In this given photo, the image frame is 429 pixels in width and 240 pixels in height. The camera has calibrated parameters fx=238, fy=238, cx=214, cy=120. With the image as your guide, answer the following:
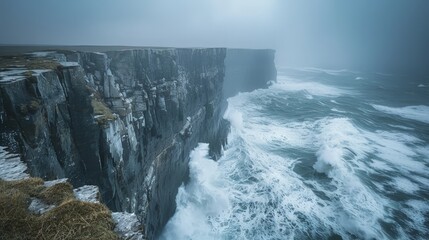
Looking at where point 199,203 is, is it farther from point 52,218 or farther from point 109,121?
point 52,218

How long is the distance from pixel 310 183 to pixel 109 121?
73.0 ft

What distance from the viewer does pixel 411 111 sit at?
59.5m

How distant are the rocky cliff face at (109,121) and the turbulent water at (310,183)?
3960mm

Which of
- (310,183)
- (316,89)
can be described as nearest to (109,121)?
(310,183)

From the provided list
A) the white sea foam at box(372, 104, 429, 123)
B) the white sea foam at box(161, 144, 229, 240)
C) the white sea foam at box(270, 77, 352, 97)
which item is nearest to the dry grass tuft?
the white sea foam at box(161, 144, 229, 240)

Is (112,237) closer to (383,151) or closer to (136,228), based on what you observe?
(136,228)

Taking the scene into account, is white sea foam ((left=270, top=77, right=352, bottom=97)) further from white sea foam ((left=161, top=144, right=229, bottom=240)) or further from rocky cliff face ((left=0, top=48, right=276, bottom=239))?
rocky cliff face ((left=0, top=48, right=276, bottom=239))

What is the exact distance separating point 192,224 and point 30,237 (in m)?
18.4

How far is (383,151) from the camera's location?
34.3 metres

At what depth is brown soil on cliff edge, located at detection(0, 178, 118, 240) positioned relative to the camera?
4336mm

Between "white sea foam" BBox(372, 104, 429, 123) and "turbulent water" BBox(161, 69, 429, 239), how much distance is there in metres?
8.34

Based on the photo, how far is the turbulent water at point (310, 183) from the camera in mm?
20047

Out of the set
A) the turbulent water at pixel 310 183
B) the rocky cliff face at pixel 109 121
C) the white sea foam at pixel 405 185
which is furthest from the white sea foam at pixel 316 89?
the rocky cliff face at pixel 109 121

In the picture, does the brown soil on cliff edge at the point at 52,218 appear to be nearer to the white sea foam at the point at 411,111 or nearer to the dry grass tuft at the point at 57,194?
the dry grass tuft at the point at 57,194
